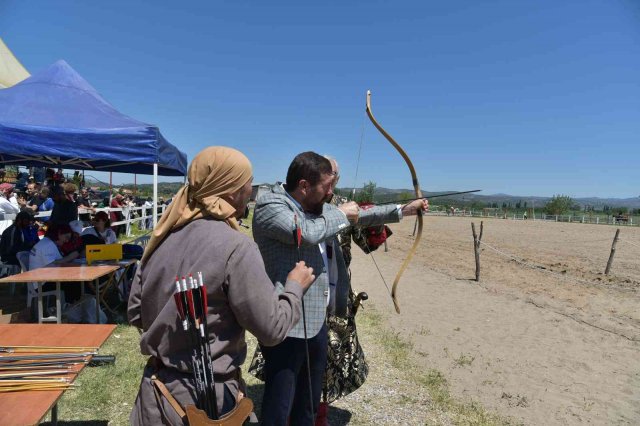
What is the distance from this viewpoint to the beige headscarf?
1229 millimetres

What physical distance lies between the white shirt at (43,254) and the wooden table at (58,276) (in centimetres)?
27

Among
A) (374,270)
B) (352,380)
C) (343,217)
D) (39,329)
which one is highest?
(343,217)

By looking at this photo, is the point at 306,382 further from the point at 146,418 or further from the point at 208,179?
the point at 208,179

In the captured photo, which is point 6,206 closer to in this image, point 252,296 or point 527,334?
point 252,296

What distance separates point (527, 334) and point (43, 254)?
6751 millimetres

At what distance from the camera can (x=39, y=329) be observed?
2246mm

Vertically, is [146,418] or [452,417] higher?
[146,418]

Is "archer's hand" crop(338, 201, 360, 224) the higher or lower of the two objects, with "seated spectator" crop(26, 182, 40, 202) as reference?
higher

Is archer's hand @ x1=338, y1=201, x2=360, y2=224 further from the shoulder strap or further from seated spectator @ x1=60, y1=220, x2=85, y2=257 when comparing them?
seated spectator @ x1=60, y1=220, x2=85, y2=257

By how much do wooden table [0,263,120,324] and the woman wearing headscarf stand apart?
2918 mm

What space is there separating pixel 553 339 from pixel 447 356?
2222mm

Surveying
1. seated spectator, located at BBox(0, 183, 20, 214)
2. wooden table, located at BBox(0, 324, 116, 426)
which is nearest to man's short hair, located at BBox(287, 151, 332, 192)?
wooden table, located at BBox(0, 324, 116, 426)

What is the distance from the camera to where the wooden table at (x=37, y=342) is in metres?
1.38

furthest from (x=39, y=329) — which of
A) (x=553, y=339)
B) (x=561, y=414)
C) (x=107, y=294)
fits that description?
(x=553, y=339)
